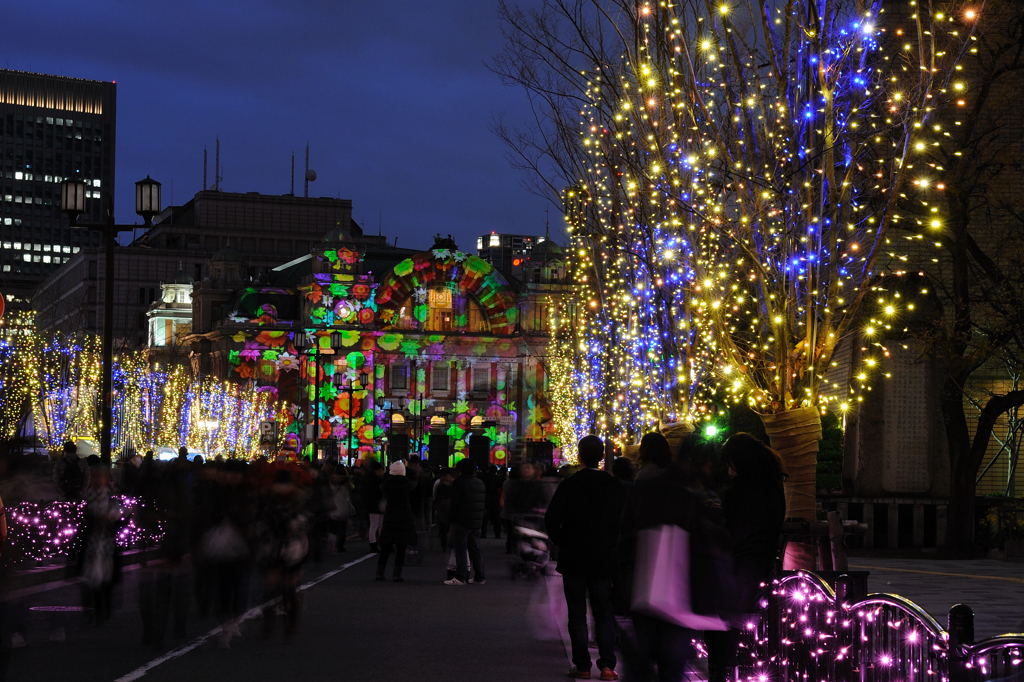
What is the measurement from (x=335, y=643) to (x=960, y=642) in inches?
295

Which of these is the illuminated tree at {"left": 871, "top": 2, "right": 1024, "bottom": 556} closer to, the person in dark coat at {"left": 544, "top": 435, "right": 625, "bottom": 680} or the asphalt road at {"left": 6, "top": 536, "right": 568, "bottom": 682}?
the asphalt road at {"left": 6, "top": 536, "right": 568, "bottom": 682}

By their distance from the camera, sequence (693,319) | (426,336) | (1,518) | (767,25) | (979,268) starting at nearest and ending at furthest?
(1,518)
(767,25)
(693,319)
(979,268)
(426,336)

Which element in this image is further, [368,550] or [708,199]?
[368,550]

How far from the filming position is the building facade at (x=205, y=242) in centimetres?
13700

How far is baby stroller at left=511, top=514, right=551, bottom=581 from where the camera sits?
18.8 metres

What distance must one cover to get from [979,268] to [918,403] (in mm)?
2823

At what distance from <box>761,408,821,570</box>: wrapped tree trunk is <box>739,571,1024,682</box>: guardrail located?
92.8 inches

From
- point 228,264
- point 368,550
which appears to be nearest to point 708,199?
point 368,550

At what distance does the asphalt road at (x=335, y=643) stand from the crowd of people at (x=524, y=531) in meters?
0.35

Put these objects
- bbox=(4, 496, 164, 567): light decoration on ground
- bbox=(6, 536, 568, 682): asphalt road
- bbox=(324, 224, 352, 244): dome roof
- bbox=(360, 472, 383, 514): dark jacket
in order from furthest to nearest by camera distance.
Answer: bbox=(324, 224, 352, 244): dome roof, bbox=(360, 472, 383, 514): dark jacket, bbox=(4, 496, 164, 567): light decoration on ground, bbox=(6, 536, 568, 682): asphalt road

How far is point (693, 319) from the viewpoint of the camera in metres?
22.9

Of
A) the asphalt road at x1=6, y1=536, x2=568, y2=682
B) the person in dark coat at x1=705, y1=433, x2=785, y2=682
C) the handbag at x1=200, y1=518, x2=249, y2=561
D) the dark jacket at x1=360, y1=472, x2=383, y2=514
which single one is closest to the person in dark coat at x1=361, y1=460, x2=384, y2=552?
the dark jacket at x1=360, y1=472, x2=383, y2=514

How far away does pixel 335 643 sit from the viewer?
40.6ft

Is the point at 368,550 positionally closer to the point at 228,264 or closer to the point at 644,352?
the point at 644,352
